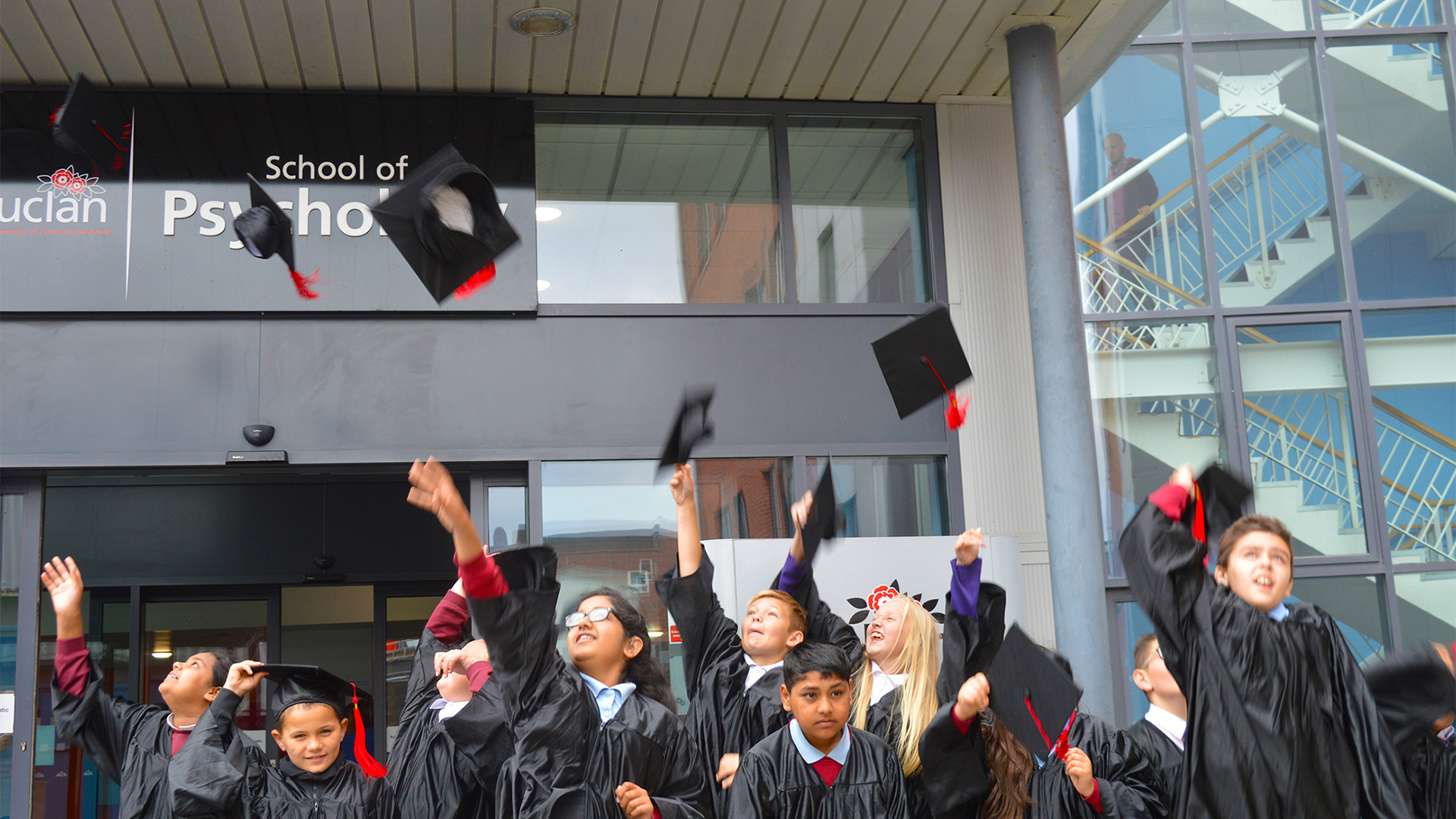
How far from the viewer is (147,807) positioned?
12.6 feet

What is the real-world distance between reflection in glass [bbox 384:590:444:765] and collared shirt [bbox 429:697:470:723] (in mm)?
4134

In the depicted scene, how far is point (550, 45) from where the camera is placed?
18.4ft

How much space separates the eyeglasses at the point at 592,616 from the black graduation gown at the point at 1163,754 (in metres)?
1.70

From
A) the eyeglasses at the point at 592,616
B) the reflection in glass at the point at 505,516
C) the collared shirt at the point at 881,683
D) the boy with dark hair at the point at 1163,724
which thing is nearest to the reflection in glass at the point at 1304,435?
the boy with dark hair at the point at 1163,724

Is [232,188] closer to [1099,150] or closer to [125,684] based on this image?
[125,684]

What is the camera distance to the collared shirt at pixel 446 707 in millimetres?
3910

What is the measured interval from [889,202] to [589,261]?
157 centimetres

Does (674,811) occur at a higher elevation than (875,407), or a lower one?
lower

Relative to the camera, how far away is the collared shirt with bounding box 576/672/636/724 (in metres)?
3.40

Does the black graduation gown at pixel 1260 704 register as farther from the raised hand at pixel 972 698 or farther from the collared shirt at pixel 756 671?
the collared shirt at pixel 756 671

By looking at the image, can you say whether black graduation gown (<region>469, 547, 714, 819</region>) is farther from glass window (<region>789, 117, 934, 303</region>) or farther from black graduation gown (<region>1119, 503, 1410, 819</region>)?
glass window (<region>789, 117, 934, 303</region>)

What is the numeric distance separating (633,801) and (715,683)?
39.5 inches

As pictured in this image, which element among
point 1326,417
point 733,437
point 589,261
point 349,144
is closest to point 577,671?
point 733,437

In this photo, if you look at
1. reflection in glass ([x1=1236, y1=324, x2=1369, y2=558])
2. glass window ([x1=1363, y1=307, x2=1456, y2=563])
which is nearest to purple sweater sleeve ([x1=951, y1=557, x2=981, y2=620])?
reflection in glass ([x1=1236, y1=324, x2=1369, y2=558])
